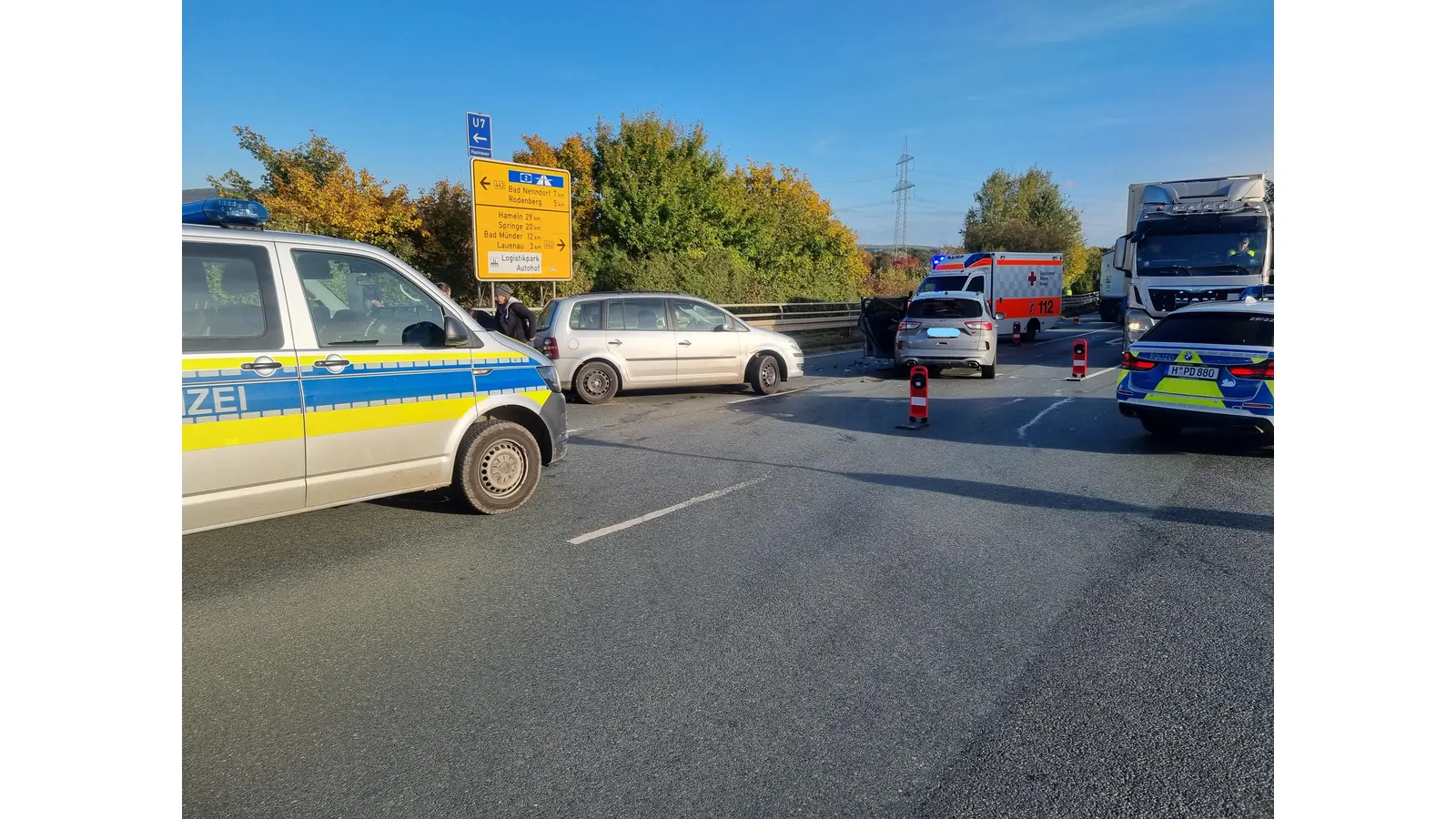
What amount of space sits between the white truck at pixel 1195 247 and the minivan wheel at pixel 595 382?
10.1 metres

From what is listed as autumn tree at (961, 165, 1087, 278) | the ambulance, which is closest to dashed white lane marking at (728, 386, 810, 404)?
the ambulance

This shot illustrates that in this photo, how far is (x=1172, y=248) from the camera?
15.9 metres

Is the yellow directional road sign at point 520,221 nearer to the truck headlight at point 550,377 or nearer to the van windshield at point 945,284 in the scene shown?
the van windshield at point 945,284

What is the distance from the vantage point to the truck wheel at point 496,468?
19.9ft

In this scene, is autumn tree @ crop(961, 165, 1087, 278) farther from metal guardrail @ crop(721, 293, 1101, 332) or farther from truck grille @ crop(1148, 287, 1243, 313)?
truck grille @ crop(1148, 287, 1243, 313)

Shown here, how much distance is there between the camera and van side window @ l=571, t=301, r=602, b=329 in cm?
1285

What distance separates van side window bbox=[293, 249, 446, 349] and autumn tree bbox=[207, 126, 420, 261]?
21.4 meters

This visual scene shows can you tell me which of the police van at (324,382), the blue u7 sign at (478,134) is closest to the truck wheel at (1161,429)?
the police van at (324,382)

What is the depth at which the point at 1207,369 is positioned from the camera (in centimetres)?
828

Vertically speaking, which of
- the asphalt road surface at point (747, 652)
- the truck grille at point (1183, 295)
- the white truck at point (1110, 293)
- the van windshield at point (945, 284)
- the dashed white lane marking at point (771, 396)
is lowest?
the asphalt road surface at point (747, 652)

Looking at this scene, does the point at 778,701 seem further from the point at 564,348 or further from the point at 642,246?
the point at 642,246

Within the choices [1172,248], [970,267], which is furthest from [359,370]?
[970,267]

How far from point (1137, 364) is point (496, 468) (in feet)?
Answer: 22.0

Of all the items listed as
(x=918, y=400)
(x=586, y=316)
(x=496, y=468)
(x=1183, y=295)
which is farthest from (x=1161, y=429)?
(x=586, y=316)
